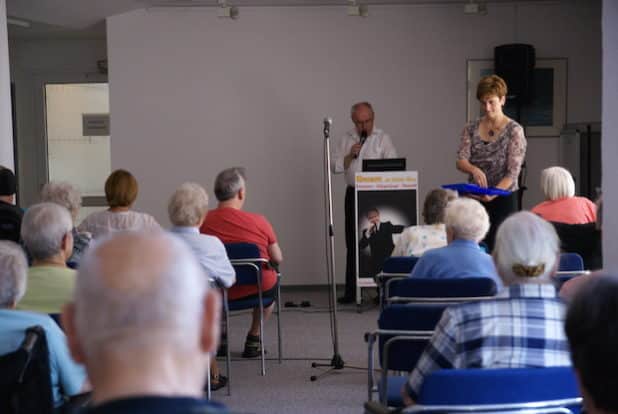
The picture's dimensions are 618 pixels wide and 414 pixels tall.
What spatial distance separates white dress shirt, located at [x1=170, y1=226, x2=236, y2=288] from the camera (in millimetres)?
4887

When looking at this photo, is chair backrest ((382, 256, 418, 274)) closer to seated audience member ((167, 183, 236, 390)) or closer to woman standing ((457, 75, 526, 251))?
seated audience member ((167, 183, 236, 390))

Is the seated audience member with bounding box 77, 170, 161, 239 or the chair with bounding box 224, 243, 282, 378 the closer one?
the seated audience member with bounding box 77, 170, 161, 239

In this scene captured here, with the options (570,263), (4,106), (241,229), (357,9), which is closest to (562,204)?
(570,263)

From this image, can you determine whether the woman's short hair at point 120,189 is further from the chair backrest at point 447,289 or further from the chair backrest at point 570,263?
the chair backrest at point 570,263

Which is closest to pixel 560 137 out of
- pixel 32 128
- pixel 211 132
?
pixel 211 132

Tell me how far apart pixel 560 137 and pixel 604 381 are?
836cm

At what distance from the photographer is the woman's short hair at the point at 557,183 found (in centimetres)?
589

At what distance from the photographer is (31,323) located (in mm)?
2580

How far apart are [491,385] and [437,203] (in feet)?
10.0

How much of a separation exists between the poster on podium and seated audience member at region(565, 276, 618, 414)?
6380mm

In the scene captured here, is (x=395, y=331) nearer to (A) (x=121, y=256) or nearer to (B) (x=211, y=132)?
(A) (x=121, y=256)

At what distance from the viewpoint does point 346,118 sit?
372 inches

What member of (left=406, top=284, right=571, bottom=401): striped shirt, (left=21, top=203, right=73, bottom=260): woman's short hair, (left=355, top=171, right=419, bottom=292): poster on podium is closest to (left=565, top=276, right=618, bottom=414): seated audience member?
(left=406, top=284, right=571, bottom=401): striped shirt

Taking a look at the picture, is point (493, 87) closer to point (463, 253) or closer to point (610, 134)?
point (610, 134)
